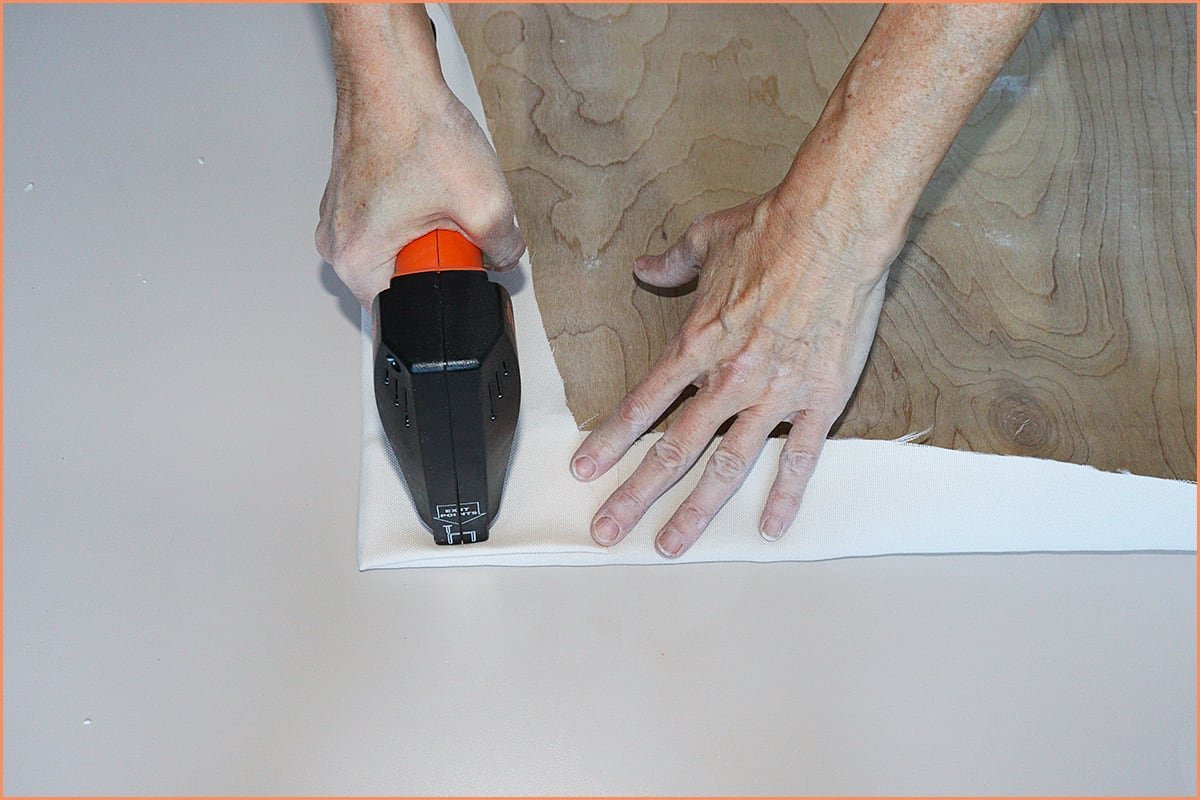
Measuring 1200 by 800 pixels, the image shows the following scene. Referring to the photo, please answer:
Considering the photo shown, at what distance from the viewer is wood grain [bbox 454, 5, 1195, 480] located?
1270 millimetres

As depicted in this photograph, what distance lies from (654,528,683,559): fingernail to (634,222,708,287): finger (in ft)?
1.07

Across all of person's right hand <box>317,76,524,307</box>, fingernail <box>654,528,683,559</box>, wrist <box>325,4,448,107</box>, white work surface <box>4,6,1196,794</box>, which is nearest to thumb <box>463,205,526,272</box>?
person's right hand <box>317,76,524,307</box>

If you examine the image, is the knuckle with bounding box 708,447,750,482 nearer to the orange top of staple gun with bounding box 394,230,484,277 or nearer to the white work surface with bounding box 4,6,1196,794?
Result: the white work surface with bounding box 4,6,1196,794

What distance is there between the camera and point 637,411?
1175 mm

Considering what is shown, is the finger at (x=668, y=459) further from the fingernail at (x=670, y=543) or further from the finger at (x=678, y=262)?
Result: the finger at (x=678, y=262)

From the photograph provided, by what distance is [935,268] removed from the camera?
4.46ft

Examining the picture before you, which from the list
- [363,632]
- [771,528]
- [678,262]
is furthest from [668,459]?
[363,632]

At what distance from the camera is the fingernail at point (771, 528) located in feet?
3.76

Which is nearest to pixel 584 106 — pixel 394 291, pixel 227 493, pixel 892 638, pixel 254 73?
pixel 254 73

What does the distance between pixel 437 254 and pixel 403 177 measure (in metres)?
0.08

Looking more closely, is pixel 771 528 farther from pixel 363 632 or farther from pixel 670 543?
pixel 363 632

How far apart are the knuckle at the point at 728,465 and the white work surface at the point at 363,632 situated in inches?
3.7

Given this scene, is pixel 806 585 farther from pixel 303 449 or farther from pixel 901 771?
pixel 303 449

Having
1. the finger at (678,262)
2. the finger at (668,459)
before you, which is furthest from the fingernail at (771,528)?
the finger at (678,262)
